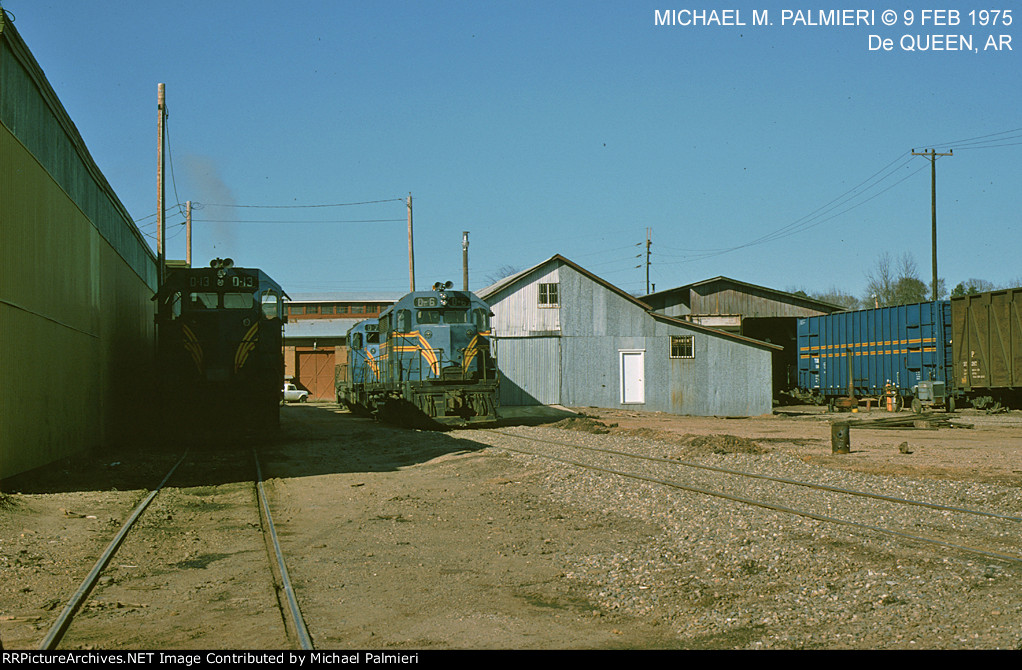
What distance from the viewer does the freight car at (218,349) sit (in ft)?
58.1

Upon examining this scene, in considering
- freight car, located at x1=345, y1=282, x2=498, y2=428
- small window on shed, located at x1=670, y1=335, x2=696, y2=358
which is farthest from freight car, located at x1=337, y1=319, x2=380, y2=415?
small window on shed, located at x1=670, y1=335, x2=696, y2=358

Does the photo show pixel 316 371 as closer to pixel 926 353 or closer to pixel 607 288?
pixel 607 288

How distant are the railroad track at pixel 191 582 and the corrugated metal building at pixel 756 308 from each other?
35.7 m

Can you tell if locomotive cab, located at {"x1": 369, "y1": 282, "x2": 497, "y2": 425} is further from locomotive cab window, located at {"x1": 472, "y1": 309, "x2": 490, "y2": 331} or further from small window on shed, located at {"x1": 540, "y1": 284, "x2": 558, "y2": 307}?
small window on shed, located at {"x1": 540, "y1": 284, "x2": 558, "y2": 307}

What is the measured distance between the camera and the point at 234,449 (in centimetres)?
1847

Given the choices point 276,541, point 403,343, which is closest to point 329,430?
point 403,343

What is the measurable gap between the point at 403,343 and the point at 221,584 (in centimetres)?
1571

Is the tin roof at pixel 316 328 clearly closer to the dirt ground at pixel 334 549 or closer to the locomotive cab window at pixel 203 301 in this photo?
the locomotive cab window at pixel 203 301

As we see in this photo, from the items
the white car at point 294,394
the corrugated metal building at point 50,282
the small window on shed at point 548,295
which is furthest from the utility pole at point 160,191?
the white car at point 294,394

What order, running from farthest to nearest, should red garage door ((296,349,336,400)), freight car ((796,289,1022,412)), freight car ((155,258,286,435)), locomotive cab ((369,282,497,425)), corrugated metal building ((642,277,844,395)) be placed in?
red garage door ((296,349,336,400)), corrugated metal building ((642,277,844,395)), freight car ((796,289,1022,412)), locomotive cab ((369,282,497,425)), freight car ((155,258,286,435))

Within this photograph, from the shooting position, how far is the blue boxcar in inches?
1163

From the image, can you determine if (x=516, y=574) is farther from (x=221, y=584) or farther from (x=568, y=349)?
(x=568, y=349)

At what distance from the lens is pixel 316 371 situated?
54.3 meters

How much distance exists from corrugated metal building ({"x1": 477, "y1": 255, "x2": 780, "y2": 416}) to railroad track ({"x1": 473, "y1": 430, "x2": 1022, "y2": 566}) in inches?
718
